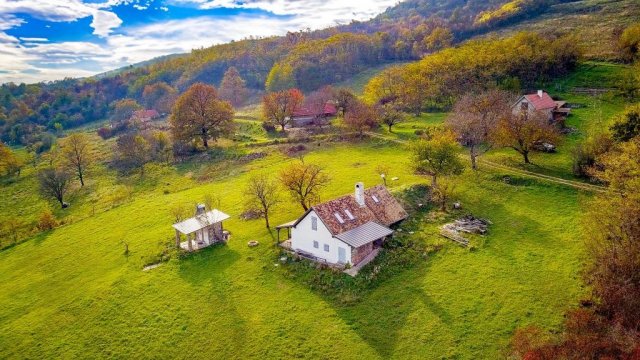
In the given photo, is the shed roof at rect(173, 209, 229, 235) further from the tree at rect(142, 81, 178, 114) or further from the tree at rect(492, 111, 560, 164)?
the tree at rect(142, 81, 178, 114)

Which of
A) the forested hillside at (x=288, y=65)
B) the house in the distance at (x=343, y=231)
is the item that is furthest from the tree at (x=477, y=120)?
the forested hillside at (x=288, y=65)

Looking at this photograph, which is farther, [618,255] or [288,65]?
[288,65]

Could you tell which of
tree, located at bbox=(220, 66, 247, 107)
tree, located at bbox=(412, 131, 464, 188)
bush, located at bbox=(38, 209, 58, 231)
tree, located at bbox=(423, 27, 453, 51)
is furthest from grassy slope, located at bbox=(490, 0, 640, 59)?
bush, located at bbox=(38, 209, 58, 231)

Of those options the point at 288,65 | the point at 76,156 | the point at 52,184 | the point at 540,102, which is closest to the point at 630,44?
the point at 540,102

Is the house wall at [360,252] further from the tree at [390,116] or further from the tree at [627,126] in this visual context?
the tree at [390,116]

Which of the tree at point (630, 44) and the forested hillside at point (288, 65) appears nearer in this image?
the tree at point (630, 44)

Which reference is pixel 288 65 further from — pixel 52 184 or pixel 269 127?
pixel 52 184

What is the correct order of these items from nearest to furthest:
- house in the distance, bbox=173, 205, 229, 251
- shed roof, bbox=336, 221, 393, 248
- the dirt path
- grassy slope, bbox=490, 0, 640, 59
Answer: shed roof, bbox=336, 221, 393, 248, house in the distance, bbox=173, 205, 229, 251, the dirt path, grassy slope, bbox=490, 0, 640, 59
